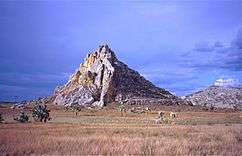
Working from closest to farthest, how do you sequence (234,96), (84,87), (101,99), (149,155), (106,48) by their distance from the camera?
(149,155) → (101,99) → (84,87) → (106,48) → (234,96)

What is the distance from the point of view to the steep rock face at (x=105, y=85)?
14012 centimetres

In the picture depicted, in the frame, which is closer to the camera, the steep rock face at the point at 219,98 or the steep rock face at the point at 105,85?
the steep rock face at the point at 105,85

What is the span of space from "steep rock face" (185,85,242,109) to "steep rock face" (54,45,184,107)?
2175 cm

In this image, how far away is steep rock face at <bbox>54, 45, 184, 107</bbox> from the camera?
140 m

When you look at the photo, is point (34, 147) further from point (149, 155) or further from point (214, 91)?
point (214, 91)

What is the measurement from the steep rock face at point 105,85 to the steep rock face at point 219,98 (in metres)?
21.8

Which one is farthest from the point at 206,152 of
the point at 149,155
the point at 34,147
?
the point at 34,147

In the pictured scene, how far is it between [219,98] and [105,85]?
6439 cm

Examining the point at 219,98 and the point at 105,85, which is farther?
the point at 219,98

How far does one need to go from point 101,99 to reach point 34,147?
115 m

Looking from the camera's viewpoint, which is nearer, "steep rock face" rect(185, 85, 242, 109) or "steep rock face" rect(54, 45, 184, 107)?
"steep rock face" rect(54, 45, 184, 107)

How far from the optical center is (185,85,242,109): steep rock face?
17450 cm

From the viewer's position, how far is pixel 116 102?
137 m

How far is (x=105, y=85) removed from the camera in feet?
461
